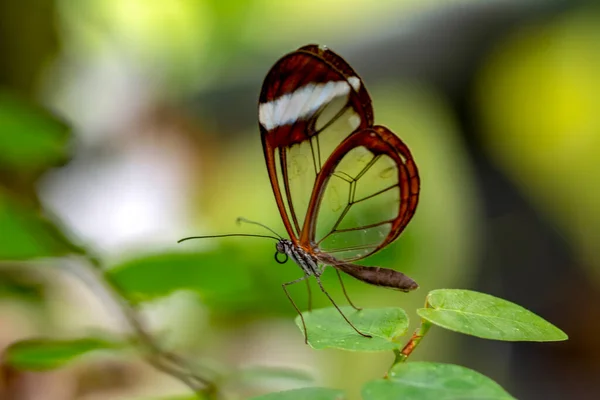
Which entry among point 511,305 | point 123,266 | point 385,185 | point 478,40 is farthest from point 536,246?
point 511,305

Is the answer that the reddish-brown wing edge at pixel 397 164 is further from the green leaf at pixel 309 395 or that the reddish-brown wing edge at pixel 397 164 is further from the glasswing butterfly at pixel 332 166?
the green leaf at pixel 309 395

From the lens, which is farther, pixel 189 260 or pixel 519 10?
pixel 519 10

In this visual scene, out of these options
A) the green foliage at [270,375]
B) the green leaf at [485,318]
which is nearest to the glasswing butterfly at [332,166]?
the green foliage at [270,375]

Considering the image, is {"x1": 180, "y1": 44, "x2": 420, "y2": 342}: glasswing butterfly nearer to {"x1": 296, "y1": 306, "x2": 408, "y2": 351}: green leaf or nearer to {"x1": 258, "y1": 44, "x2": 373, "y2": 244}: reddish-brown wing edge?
{"x1": 258, "y1": 44, "x2": 373, "y2": 244}: reddish-brown wing edge

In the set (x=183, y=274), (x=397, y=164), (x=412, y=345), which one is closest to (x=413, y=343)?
(x=412, y=345)

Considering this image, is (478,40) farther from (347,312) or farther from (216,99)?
(347,312)

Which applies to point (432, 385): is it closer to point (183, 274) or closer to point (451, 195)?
point (183, 274)
